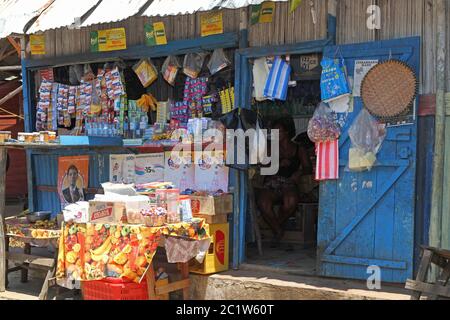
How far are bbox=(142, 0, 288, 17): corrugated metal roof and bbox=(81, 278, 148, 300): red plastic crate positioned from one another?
2810 mm

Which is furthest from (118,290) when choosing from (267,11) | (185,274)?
(267,11)

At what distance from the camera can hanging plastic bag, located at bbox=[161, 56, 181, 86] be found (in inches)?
285

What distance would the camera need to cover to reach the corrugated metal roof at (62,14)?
6.52 m

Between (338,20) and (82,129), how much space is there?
4.10 metres

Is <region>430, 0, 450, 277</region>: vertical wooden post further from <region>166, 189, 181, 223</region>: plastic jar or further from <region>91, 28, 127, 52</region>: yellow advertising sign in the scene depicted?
<region>91, 28, 127, 52</region>: yellow advertising sign

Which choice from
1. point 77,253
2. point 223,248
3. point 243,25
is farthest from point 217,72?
point 77,253

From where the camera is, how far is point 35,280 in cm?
768

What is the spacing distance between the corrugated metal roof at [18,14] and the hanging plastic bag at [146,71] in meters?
1.40

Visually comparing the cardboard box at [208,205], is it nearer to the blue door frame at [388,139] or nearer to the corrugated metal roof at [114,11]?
the blue door frame at [388,139]

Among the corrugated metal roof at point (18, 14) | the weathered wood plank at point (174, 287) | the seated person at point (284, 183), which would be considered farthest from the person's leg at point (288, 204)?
the corrugated metal roof at point (18, 14)

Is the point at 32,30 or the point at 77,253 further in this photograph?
the point at 32,30

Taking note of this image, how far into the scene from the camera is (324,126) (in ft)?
19.4

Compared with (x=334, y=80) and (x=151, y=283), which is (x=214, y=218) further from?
(x=334, y=80)
